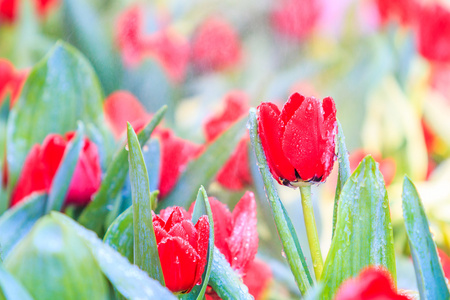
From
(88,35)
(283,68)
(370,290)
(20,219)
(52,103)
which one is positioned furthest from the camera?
(283,68)

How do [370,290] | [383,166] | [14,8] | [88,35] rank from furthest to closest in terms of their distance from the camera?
[14,8] < [88,35] < [383,166] < [370,290]

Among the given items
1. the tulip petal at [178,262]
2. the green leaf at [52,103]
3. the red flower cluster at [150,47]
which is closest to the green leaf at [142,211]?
the tulip petal at [178,262]

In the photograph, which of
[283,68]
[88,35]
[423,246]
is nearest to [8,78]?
[88,35]

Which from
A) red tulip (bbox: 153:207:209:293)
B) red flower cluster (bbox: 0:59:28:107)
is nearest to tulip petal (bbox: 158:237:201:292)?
red tulip (bbox: 153:207:209:293)

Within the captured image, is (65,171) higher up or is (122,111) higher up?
(122,111)

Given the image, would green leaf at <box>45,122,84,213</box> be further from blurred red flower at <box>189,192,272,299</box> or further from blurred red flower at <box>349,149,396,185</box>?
blurred red flower at <box>349,149,396,185</box>

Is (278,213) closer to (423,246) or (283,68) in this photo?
(423,246)

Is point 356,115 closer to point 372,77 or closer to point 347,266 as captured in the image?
point 372,77
